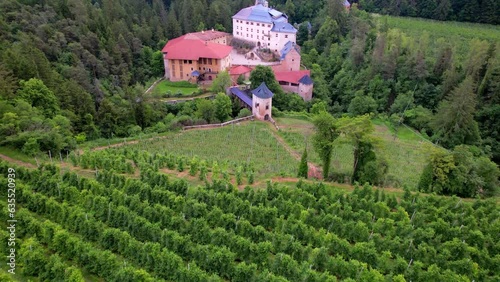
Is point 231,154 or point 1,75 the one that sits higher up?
point 1,75

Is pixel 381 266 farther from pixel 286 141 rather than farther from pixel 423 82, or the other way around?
pixel 423 82

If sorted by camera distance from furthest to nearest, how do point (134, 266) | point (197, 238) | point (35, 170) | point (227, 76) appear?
point (227, 76) → point (35, 170) → point (197, 238) → point (134, 266)

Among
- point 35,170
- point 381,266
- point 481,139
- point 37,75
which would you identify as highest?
point 37,75

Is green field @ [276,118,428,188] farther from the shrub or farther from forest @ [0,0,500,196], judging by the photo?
the shrub

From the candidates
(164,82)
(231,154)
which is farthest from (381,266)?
(164,82)

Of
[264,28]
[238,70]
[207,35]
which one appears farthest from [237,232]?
[264,28]

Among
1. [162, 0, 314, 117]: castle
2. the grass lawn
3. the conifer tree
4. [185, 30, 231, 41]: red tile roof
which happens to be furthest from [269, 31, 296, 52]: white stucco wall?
the conifer tree
